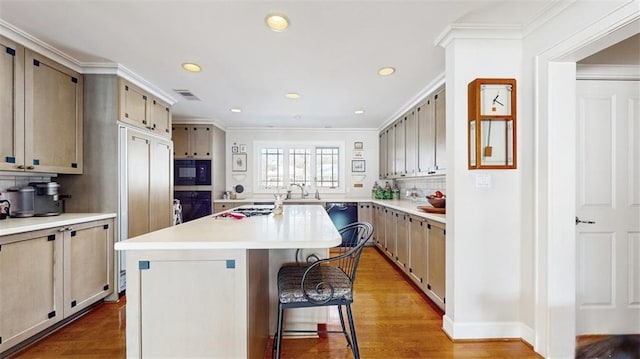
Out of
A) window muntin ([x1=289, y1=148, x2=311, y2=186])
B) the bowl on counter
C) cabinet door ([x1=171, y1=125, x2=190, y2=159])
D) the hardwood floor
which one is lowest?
the hardwood floor

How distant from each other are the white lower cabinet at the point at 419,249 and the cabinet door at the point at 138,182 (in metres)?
2.94

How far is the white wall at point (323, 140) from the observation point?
5781 millimetres

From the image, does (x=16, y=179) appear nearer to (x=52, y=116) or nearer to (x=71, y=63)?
(x=52, y=116)

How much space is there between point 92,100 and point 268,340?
108 inches

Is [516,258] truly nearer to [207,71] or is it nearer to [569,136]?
[569,136]

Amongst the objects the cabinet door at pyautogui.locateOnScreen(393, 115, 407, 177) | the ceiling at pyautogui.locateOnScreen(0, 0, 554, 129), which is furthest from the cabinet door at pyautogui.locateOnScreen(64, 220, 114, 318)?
the cabinet door at pyautogui.locateOnScreen(393, 115, 407, 177)

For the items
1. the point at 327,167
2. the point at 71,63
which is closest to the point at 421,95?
the point at 327,167

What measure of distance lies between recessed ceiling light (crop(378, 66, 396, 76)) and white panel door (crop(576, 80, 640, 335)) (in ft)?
4.74

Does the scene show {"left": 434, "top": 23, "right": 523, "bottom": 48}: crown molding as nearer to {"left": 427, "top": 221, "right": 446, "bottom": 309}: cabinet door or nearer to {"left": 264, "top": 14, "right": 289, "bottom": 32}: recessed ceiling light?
{"left": 264, "top": 14, "right": 289, "bottom": 32}: recessed ceiling light

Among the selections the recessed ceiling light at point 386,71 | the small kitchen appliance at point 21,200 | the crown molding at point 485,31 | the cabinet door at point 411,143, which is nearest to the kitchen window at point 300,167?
the cabinet door at point 411,143

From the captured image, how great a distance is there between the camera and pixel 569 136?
184cm

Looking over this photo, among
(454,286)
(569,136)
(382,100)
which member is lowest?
(454,286)

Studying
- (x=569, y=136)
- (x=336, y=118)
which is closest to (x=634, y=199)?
(x=569, y=136)

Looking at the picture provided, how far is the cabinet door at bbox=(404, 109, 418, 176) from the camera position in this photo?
12.3 ft
